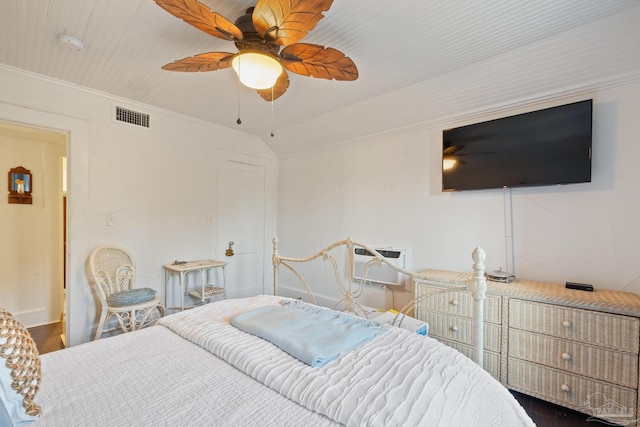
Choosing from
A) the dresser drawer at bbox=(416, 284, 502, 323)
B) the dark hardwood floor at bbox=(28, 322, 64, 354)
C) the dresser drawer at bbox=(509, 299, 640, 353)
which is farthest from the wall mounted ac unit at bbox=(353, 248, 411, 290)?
the dark hardwood floor at bbox=(28, 322, 64, 354)

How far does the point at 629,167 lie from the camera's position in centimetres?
194

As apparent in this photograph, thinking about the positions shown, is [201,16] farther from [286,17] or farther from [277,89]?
[277,89]

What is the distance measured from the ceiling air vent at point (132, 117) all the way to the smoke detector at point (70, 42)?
909 mm

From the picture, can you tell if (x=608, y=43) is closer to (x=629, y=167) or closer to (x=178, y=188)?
(x=629, y=167)

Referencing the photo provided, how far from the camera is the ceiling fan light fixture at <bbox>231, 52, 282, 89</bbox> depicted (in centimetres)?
153

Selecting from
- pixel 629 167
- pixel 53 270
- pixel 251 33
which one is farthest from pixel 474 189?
pixel 53 270

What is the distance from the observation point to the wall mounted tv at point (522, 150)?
2021 millimetres

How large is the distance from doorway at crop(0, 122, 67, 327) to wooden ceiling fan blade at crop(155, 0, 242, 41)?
2.79m

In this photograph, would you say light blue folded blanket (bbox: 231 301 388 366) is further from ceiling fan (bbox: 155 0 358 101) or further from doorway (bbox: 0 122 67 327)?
doorway (bbox: 0 122 67 327)

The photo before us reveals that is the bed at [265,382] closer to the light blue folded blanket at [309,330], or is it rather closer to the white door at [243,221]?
the light blue folded blanket at [309,330]

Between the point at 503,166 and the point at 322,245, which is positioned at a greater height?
the point at 503,166

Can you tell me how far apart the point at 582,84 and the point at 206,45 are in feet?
8.70

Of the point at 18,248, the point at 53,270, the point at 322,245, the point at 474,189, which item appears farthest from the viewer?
the point at 322,245

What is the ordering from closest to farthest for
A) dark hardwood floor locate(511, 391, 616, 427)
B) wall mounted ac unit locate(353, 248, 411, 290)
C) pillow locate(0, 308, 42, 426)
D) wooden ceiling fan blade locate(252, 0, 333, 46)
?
pillow locate(0, 308, 42, 426), wooden ceiling fan blade locate(252, 0, 333, 46), dark hardwood floor locate(511, 391, 616, 427), wall mounted ac unit locate(353, 248, 411, 290)
